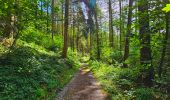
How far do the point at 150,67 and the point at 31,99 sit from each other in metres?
6.17

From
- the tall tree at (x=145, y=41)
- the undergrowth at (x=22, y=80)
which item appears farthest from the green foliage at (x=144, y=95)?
the undergrowth at (x=22, y=80)

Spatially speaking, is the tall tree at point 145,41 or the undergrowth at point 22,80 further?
the tall tree at point 145,41

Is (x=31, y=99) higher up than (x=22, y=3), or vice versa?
(x=22, y=3)

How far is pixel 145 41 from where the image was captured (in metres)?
12.0

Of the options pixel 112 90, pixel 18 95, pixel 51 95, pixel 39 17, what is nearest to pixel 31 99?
pixel 18 95

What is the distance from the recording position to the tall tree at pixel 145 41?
10641 mm

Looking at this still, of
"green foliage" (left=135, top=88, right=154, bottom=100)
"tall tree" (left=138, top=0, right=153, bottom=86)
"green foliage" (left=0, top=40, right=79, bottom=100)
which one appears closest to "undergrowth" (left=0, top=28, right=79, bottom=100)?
"green foliage" (left=0, top=40, right=79, bottom=100)

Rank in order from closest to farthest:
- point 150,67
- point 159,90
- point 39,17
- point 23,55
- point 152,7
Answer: point 152,7, point 159,90, point 150,67, point 39,17, point 23,55

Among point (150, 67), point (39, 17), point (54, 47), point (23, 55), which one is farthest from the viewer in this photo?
point (54, 47)

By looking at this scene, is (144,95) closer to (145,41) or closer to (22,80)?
(145,41)

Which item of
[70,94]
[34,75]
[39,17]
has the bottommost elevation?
[70,94]

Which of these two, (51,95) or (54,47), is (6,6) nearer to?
(51,95)

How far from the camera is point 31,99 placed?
9.34m

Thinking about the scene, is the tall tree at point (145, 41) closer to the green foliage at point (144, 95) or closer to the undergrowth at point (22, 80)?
the green foliage at point (144, 95)
